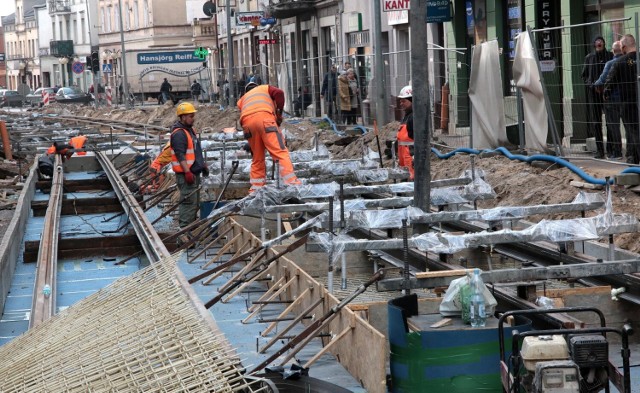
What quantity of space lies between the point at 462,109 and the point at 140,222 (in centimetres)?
824

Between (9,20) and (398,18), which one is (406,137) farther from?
(9,20)

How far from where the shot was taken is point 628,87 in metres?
15.2

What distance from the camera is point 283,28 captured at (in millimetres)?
51969

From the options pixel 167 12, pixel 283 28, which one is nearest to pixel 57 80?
pixel 167 12

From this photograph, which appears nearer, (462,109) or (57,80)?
(462,109)

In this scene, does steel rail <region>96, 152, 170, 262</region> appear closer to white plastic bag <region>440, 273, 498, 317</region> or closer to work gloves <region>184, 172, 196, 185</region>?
work gloves <region>184, 172, 196, 185</region>

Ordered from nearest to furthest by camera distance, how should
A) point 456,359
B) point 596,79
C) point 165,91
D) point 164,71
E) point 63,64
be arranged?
1. point 456,359
2. point 596,79
3. point 165,91
4. point 164,71
5. point 63,64

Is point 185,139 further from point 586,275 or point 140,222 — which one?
point 586,275

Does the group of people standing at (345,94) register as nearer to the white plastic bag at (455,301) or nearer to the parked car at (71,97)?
the white plastic bag at (455,301)

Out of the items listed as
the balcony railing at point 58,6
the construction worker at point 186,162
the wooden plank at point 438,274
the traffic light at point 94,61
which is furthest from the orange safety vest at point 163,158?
the balcony railing at point 58,6

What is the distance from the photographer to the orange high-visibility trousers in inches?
638

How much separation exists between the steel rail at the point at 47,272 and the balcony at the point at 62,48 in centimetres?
8733

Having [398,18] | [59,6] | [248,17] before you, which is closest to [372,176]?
[398,18]

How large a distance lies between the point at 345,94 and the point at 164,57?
31.8 m
